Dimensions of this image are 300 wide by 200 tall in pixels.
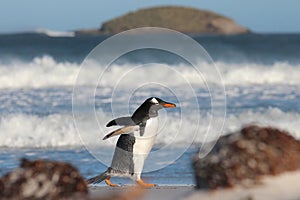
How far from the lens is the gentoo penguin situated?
893cm

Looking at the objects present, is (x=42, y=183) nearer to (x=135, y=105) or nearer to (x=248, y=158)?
(x=248, y=158)

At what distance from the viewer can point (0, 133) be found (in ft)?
61.0

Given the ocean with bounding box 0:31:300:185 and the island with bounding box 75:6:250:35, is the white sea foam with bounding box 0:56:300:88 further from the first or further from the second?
the island with bounding box 75:6:250:35

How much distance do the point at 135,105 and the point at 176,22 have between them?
10615 cm

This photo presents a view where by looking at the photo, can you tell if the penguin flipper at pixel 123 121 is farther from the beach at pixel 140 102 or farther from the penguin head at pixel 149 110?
the beach at pixel 140 102

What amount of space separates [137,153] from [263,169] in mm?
2974

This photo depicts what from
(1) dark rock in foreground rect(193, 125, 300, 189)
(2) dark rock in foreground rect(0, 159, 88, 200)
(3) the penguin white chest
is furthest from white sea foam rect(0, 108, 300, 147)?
(2) dark rock in foreground rect(0, 159, 88, 200)

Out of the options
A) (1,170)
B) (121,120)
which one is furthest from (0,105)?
(121,120)

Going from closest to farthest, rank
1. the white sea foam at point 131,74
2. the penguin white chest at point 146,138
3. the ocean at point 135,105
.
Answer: the penguin white chest at point 146,138 < the ocean at point 135,105 < the white sea foam at point 131,74

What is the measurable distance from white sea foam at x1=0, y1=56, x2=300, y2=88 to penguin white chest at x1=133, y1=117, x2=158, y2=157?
18.9m

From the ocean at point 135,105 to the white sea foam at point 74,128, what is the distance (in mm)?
22

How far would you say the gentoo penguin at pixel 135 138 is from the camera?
8930 millimetres

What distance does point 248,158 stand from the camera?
20.5ft

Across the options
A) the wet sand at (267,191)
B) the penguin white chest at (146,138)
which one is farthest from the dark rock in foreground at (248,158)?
the penguin white chest at (146,138)
